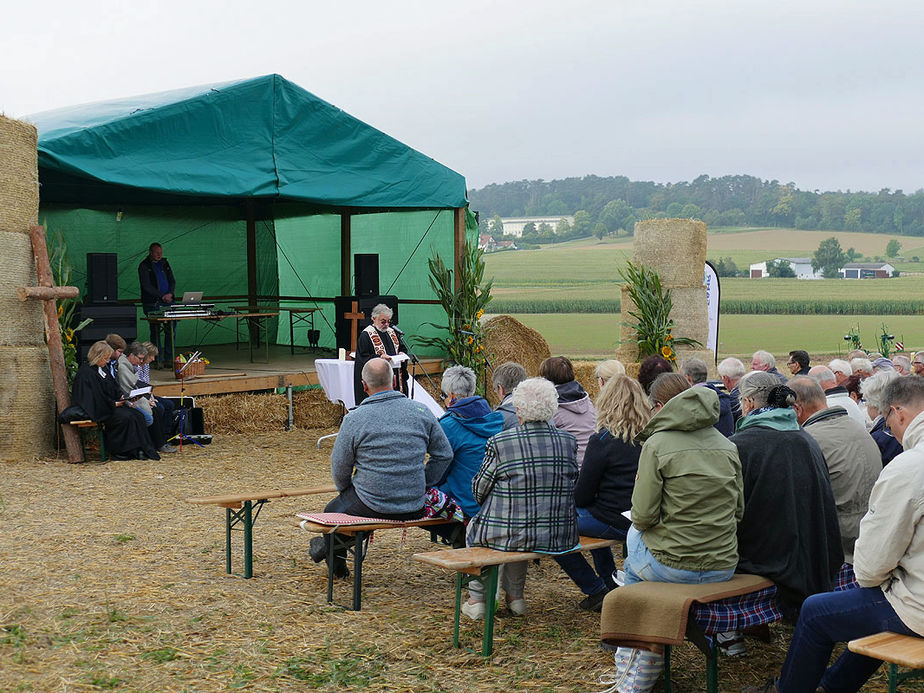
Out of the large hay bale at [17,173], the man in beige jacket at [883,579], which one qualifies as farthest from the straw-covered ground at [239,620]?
the large hay bale at [17,173]

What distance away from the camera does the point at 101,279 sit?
9.05 metres

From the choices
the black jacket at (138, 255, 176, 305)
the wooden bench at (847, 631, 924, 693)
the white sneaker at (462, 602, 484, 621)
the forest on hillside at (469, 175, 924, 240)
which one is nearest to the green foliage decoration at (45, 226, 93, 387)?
the black jacket at (138, 255, 176, 305)

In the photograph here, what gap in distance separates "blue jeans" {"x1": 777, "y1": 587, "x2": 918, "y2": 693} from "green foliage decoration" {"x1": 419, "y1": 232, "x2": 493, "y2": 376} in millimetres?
7843

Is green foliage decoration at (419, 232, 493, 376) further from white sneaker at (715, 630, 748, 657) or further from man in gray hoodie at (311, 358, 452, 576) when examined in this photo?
white sneaker at (715, 630, 748, 657)

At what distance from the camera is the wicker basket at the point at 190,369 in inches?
358

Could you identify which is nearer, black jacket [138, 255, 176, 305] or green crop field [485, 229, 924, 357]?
black jacket [138, 255, 176, 305]

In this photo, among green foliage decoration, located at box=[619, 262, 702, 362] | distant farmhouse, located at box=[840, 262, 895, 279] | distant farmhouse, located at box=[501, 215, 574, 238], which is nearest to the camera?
green foliage decoration, located at box=[619, 262, 702, 362]

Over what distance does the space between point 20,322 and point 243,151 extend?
254 centimetres

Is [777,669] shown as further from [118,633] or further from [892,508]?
[118,633]

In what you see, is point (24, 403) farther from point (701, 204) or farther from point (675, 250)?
point (701, 204)

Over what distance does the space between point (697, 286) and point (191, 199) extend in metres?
6.77

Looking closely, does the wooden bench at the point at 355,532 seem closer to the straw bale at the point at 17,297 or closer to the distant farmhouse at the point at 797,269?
the straw bale at the point at 17,297

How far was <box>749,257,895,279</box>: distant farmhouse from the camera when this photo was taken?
41.2 m

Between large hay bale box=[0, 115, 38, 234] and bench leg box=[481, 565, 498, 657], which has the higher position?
large hay bale box=[0, 115, 38, 234]
